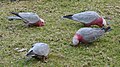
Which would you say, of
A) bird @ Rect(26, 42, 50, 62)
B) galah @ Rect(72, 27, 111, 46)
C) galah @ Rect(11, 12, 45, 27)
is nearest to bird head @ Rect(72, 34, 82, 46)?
galah @ Rect(72, 27, 111, 46)

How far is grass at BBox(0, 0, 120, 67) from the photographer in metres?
3.86

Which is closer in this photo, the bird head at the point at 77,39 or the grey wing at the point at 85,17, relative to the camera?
the bird head at the point at 77,39

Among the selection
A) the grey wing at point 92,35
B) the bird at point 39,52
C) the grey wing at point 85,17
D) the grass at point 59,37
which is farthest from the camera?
the grey wing at point 85,17

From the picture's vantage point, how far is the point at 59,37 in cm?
457

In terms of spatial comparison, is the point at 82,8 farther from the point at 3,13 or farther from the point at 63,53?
the point at 63,53

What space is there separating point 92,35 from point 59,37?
595 mm

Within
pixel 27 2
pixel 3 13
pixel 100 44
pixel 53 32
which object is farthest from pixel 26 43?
pixel 27 2

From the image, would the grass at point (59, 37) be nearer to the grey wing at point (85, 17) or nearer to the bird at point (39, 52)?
the bird at point (39, 52)

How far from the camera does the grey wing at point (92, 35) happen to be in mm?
4138

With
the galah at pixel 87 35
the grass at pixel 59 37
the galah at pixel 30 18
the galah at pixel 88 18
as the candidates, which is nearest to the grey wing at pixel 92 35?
the galah at pixel 87 35

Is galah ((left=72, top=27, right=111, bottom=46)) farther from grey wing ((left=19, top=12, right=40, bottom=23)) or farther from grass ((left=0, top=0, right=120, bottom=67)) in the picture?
grey wing ((left=19, top=12, right=40, bottom=23))

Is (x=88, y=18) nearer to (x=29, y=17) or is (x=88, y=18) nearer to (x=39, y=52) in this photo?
(x=29, y=17)

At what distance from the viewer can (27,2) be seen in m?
6.42

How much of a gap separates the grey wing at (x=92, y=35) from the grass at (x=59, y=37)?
0.37ft
